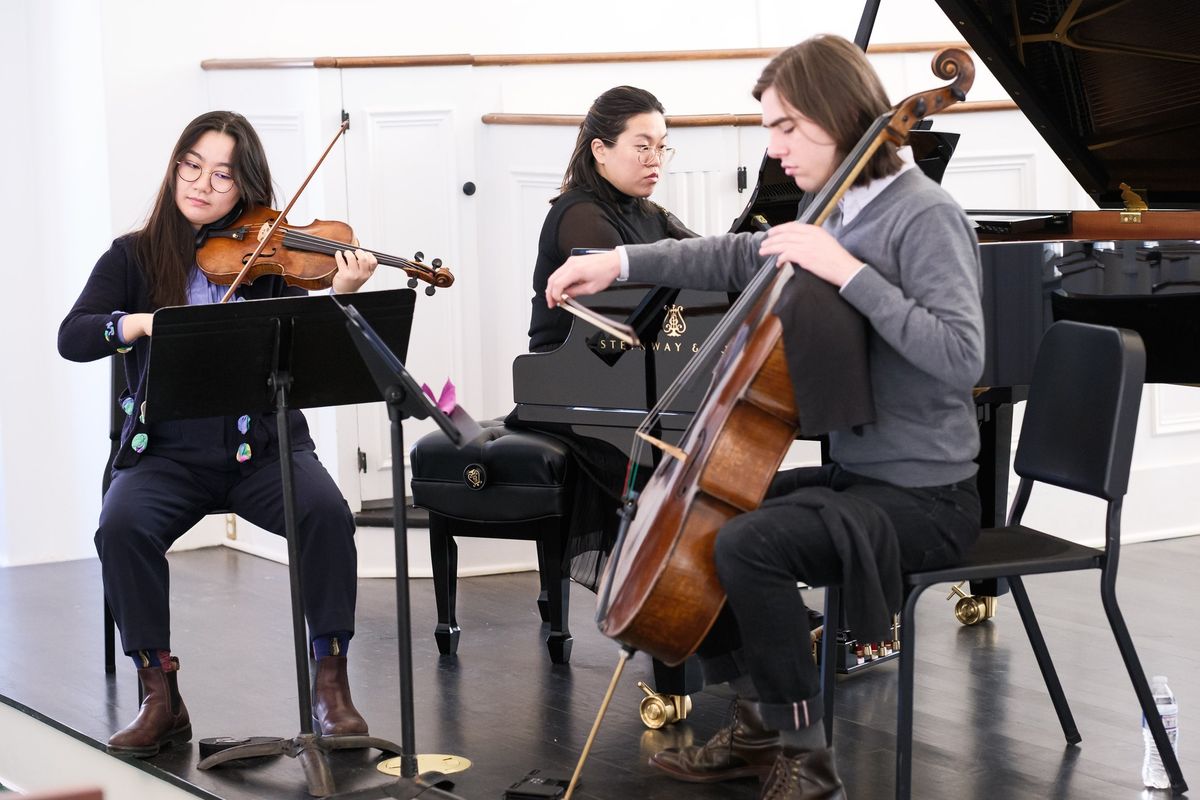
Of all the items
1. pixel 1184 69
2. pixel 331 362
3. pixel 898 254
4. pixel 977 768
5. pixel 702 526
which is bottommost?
pixel 977 768

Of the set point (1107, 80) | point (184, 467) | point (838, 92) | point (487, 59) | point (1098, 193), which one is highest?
point (487, 59)

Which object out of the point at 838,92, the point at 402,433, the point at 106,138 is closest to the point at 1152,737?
the point at 838,92

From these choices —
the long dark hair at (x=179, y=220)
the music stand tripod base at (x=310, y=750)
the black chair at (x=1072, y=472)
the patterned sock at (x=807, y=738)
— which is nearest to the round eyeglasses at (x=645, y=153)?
the long dark hair at (x=179, y=220)

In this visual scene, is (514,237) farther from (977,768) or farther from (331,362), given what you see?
(977,768)

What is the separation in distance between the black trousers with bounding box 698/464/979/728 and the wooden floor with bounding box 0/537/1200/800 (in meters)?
0.43

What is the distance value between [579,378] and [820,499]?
0.99 meters

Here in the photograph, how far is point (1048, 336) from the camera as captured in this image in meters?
2.65

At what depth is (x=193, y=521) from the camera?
3021mm

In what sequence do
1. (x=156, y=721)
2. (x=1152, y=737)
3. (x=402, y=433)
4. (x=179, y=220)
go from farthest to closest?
(x=179, y=220), (x=156, y=721), (x=1152, y=737), (x=402, y=433)

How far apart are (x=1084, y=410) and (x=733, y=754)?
0.85 m

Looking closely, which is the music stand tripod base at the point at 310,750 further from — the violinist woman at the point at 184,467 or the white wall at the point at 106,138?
the white wall at the point at 106,138

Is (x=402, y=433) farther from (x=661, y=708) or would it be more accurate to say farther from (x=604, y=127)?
(x=604, y=127)

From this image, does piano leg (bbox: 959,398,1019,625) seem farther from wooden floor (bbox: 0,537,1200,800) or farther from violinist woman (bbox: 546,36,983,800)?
violinist woman (bbox: 546,36,983,800)

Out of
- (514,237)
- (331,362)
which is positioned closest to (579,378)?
(331,362)
